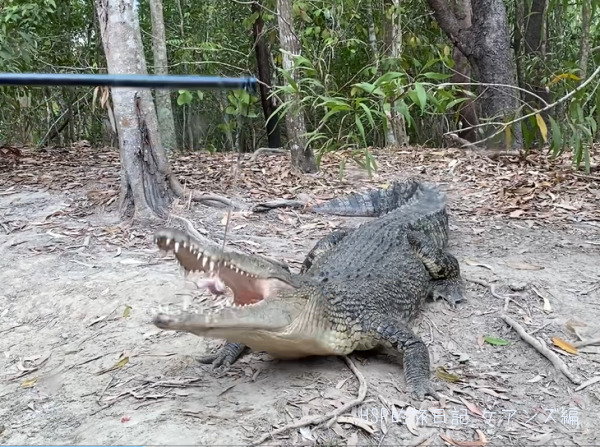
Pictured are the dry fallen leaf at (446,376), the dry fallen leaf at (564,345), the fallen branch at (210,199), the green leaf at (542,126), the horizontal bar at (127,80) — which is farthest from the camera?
the fallen branch at (210,199)

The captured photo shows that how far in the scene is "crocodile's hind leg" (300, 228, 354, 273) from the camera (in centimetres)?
385

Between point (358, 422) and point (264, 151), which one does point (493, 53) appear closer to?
point (264, 151)

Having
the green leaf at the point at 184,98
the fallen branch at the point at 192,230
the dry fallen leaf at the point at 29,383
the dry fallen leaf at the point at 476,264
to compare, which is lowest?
the dry fallen leaf at the point at 29,383

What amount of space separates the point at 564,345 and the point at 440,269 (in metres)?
0.93

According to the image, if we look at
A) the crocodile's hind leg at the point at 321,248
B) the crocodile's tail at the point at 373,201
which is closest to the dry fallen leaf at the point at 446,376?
the crocodile's hind leg at the point at 321,248

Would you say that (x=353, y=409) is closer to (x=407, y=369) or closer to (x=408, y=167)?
(x=407, y=369)

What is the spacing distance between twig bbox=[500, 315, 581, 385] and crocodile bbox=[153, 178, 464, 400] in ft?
1.36

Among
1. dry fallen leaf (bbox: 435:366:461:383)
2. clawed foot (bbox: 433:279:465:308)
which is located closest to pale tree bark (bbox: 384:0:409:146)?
clawed foot (bbox: 433:279:465:308)

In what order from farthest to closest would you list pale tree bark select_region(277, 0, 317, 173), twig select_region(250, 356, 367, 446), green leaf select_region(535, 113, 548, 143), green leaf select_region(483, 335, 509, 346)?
pale tree bark select_region(277, 0, 317, 173) → green leaf select_region(535, 113, 548, 143) → green leaf select_region(483, 335, 509, 346) → twig select_region(250, 356, 367, 446)

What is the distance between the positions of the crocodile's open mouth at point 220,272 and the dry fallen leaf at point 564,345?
141 cm

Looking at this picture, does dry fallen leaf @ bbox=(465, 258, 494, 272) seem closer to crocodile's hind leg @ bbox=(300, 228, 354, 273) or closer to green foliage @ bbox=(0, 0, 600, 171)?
crocodile's hind leg @ bbox=(300, 228, 354, 273)

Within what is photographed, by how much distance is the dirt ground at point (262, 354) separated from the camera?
231 cm

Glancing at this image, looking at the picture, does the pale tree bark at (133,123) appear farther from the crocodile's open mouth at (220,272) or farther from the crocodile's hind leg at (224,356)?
the crocodile's open mouth at (220,272)

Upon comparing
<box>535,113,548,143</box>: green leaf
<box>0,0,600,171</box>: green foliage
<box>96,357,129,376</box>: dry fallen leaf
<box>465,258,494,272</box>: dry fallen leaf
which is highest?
<box>0,0,600,171</box>: green foliage
